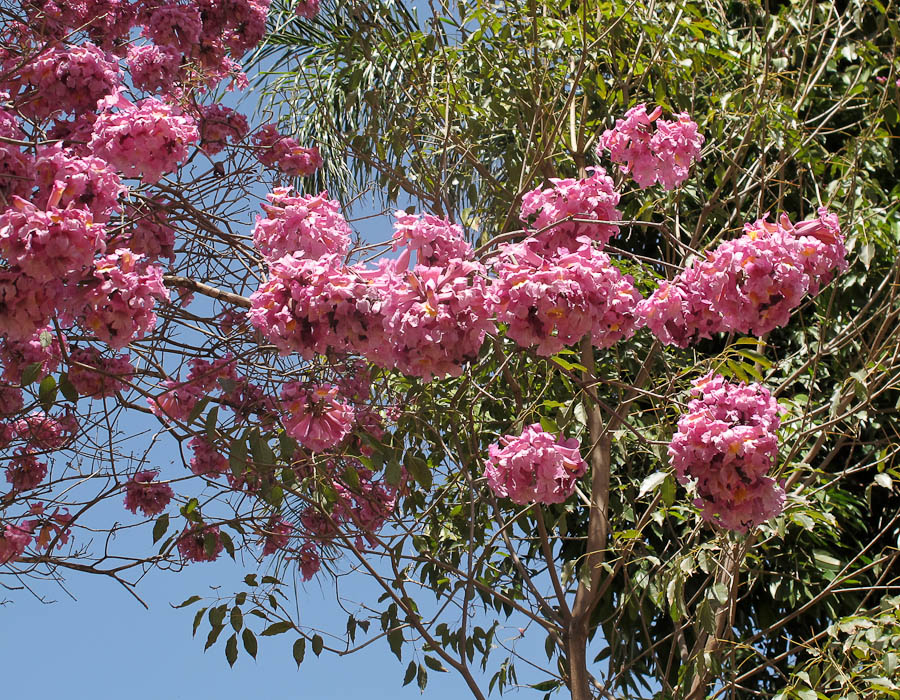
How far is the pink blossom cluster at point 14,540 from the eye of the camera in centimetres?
273

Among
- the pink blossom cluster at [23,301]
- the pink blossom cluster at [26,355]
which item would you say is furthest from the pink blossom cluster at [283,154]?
the pink blossom cluster at [23,301]

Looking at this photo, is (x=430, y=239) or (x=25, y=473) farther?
(x=25, y=473)

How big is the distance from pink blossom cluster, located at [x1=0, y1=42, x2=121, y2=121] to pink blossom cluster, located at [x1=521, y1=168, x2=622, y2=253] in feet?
3.65

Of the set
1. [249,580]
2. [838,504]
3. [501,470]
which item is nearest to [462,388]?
[501,470]

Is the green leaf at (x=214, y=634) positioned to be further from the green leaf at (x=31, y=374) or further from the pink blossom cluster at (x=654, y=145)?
the pink blossom cluster at (x=654, y=145)

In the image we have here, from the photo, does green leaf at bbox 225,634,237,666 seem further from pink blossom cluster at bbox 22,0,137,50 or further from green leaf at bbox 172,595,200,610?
pink blossom cluster at bbox 22,0,137,50

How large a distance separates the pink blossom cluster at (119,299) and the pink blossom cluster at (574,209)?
32.7 inches

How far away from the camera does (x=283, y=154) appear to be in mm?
3123

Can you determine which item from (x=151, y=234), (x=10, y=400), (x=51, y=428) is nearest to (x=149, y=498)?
(x=51, y=428)

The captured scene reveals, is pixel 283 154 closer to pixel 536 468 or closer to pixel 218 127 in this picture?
pixel 218 127

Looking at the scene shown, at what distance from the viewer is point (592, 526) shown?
3125 millimetres

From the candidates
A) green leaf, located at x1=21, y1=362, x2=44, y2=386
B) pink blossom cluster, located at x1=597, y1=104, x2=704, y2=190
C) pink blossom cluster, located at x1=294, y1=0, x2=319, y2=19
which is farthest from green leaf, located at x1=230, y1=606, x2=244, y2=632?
pink blossom cluster, located at x1=294, y1=0, x2=319, y2=19

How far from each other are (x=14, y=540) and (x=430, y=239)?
1664 millimetres

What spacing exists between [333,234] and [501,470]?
64 centimetres
